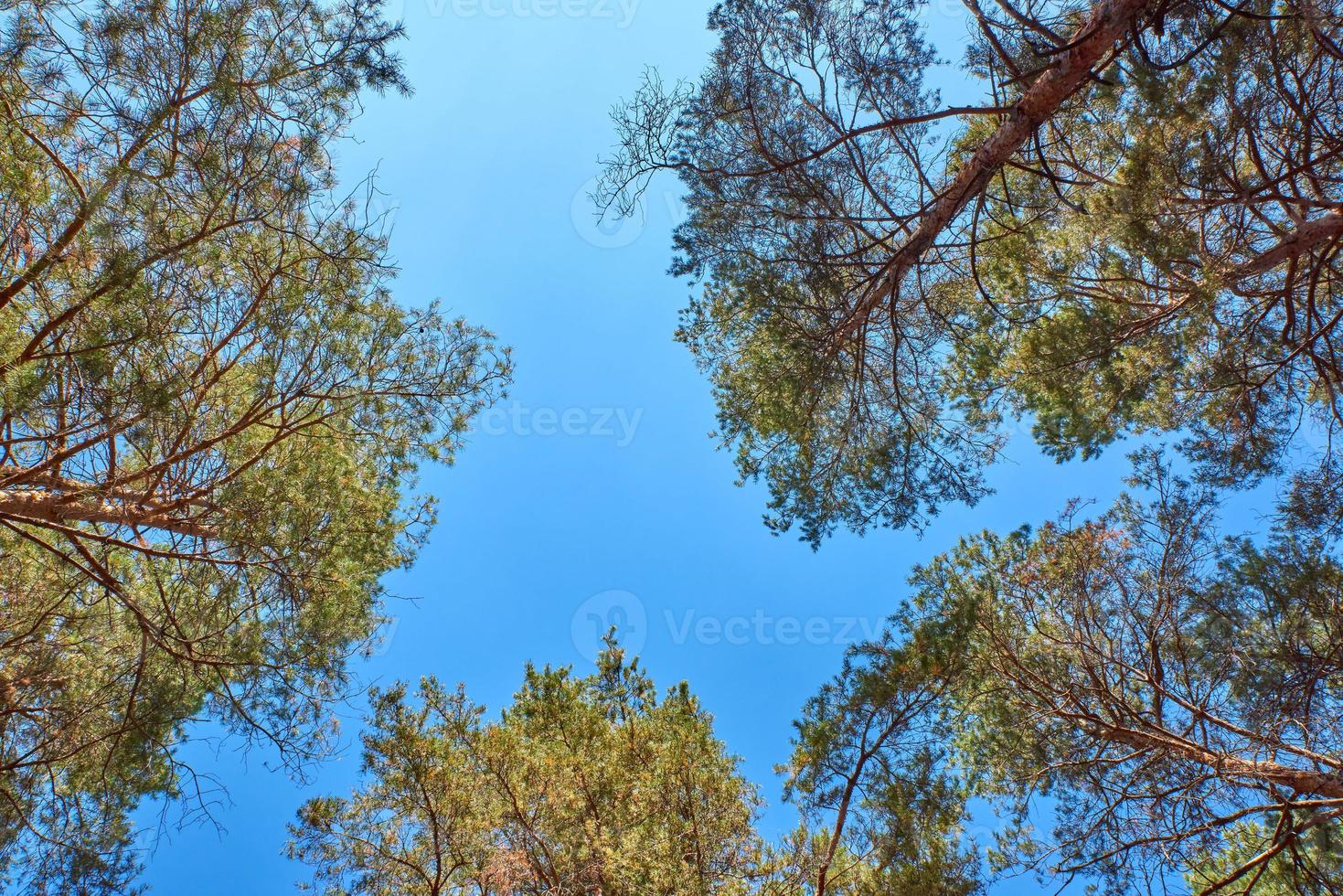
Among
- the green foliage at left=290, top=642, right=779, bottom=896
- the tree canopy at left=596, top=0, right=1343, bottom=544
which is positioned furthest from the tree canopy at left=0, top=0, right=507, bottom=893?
the tree canopy at left=596, top=0, right=1343, bottom=544

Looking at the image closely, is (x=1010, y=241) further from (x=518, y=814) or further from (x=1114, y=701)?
(x=518, y=814)

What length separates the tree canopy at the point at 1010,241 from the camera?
15.9 ft

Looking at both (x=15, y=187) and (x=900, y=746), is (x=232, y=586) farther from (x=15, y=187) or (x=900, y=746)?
(x=900, y=746)

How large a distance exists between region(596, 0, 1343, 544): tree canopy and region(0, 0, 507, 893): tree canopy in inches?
103

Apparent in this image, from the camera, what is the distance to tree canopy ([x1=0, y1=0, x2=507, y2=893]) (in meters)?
4.23

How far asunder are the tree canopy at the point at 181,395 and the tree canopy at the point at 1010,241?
8.56 feet

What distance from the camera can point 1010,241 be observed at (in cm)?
729

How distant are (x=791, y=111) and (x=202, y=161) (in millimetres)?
4566

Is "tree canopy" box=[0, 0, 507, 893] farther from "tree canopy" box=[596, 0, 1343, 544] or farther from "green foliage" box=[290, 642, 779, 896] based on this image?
"tree canopy" box=[596, 0, 1343, 544]

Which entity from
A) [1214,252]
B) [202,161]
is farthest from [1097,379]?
[202,161]

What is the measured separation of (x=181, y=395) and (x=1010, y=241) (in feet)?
24.9

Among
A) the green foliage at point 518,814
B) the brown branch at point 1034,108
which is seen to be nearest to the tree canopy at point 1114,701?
the green foliage at point 518,814

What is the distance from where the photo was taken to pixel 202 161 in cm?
436

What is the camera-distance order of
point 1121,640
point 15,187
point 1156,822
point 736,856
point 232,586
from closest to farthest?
point 15,187, point 232,586, point 1156,822, point 736,856, point 1121,640
